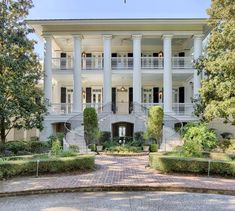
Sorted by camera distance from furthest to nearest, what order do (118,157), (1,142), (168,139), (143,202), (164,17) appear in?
(164,17)
(168,139)
(1,142)
(118,157)
(143,202)

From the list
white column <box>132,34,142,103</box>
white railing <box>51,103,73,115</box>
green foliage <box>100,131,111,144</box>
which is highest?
white column <box>132,34,142,103</box>

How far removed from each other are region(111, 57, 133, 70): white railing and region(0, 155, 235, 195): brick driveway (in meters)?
15.1

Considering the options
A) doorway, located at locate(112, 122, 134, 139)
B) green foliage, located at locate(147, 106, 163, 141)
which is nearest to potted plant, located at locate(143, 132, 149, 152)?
green foliage, located at locate(147, 106, 163, 141)

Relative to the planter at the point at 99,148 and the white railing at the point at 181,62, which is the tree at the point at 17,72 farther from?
the white railing at the point at 181,62

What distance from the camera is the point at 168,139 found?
22.0 metres

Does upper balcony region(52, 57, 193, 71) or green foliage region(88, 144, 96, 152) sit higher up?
upper balcony region(52, 57, 193, 71)

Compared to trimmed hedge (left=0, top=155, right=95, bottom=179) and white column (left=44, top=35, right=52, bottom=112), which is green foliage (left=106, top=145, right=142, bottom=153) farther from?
white column (left=44, top=35, right=52, bottom=112)

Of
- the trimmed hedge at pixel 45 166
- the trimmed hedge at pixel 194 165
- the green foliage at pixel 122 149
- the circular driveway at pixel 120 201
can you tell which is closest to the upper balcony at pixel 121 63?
the green foliage at pixel 122 149

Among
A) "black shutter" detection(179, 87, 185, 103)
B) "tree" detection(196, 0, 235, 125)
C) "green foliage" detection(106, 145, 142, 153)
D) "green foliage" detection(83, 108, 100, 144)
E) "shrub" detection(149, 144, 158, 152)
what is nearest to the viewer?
"tree" detection(196, 0, 235, 125)

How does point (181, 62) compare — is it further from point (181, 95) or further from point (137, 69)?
point (137, 69)

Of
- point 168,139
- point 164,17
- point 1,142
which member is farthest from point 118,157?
point 164,17

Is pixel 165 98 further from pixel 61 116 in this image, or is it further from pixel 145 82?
pixel 61 116

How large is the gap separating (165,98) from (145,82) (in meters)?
4.31

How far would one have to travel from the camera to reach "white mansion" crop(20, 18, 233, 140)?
86.3 feet
